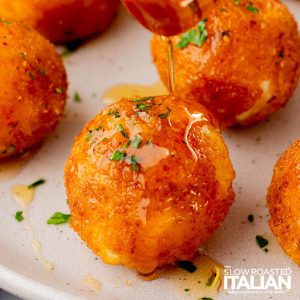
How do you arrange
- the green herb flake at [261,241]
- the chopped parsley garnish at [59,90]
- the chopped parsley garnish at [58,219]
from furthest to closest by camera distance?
the chopped parsley garnish at [59,90] < the chopped parsley garnish at [58,219] < the green herb flake at [261,241]

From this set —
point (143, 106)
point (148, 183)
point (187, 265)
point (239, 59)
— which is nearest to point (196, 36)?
point (239, 59)

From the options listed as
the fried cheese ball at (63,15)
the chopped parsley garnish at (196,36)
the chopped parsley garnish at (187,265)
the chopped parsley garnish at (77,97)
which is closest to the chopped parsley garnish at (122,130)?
the chopped parsley garnish at (187,265)

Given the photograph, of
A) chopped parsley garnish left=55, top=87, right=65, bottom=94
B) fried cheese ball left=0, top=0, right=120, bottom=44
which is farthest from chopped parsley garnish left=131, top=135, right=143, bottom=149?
fried cheese ball left=0, top=0, right=120, bottom=44

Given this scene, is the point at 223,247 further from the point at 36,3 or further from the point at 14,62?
the point at 36,3

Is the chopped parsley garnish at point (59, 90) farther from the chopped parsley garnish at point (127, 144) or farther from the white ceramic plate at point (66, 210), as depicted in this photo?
the chopped parsley garnish at point (127, 144)

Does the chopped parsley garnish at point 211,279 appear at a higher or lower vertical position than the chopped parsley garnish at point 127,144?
lower

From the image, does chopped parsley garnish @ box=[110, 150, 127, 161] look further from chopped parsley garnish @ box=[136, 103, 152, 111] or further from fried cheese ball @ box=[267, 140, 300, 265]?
fried cheese ball @ box=[267, 140, 300, 265]
